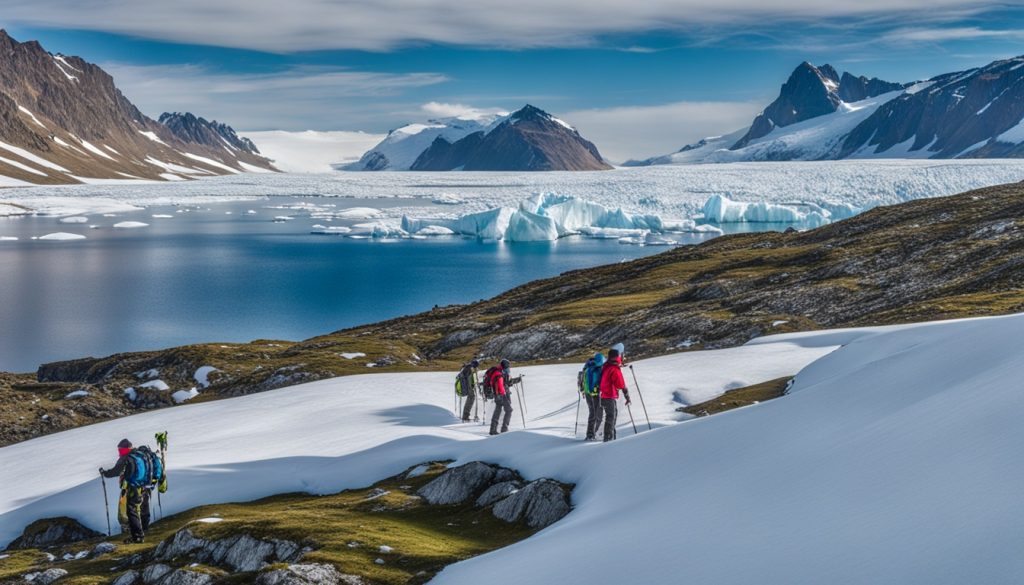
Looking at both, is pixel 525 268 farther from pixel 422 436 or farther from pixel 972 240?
pixel 422 436

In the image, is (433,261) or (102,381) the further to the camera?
(433,261)

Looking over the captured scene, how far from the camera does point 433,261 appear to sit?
142 m

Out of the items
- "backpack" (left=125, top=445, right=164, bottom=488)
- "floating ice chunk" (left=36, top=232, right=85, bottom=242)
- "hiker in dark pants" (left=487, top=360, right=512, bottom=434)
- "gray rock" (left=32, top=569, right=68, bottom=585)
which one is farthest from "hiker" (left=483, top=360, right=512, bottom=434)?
"floating ice chunk" (left=36, top=232, right=85, bottom=242)

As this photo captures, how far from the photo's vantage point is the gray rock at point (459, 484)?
24.4m

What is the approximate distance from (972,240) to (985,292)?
16.8 metres

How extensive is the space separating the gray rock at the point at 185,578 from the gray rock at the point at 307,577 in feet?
5.66

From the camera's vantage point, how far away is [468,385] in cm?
3588

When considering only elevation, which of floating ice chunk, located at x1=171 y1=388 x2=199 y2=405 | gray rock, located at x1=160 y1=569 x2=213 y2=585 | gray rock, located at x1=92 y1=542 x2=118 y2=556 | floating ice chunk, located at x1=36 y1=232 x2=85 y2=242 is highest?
floating ice chunk, located at x1=36 y1=232 x2=85 y2=242

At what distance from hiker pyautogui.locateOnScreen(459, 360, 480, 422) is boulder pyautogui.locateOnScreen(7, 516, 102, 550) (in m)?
13.5

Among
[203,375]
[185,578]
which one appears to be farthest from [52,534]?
[203,375]

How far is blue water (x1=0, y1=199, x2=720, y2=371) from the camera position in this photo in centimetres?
8988

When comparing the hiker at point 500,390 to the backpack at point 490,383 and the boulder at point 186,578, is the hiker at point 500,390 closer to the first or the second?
the backpack at point 490,383

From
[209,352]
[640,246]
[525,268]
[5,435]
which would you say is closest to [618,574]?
[5,435]

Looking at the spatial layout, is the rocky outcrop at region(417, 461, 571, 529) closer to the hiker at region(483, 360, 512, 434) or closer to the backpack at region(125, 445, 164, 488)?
the hiker at region(483, 360, 512, 434)
